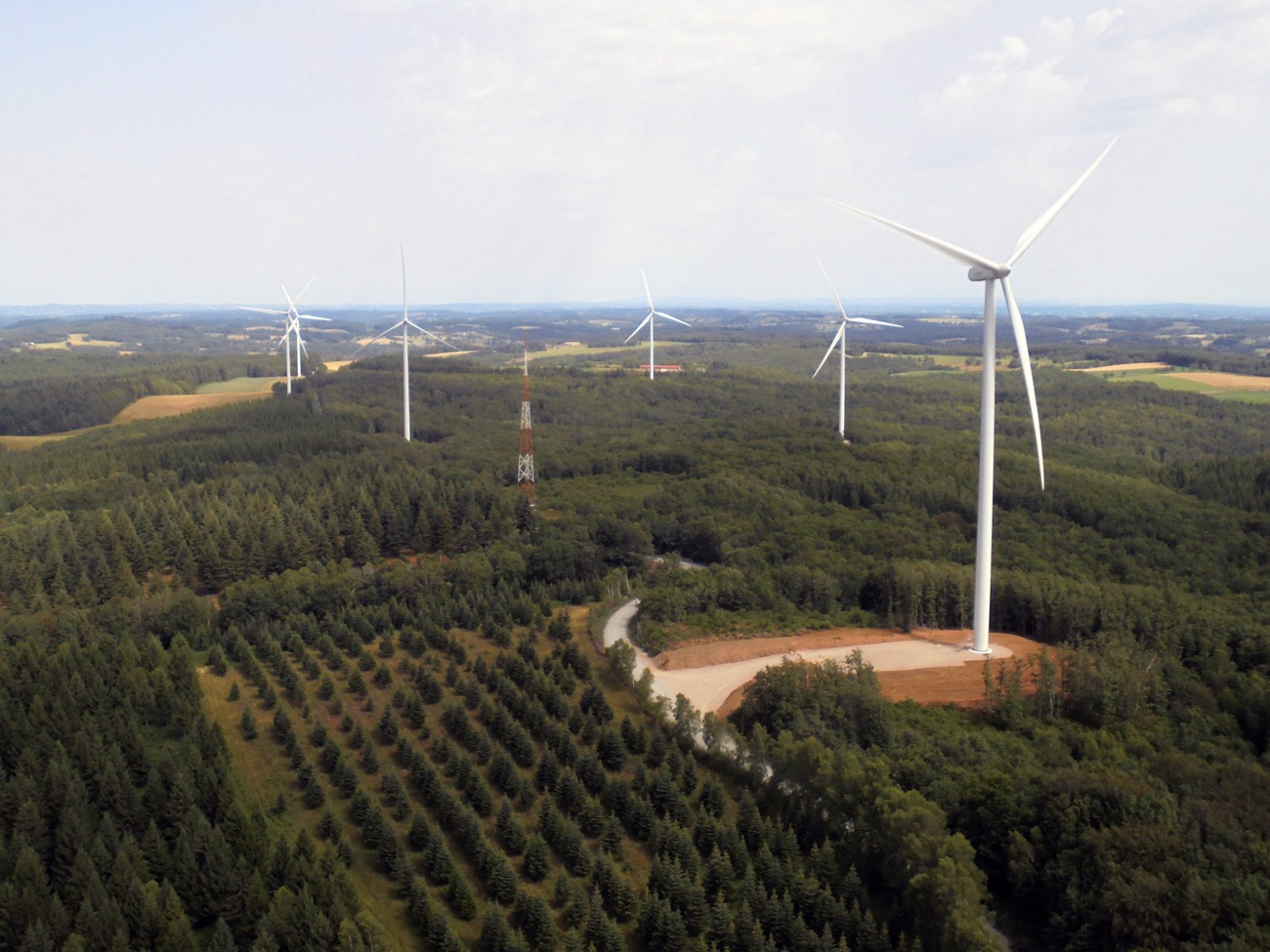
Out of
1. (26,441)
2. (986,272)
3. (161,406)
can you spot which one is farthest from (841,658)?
(161,406)

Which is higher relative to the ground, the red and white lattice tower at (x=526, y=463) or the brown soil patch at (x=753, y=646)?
the red and white lattice tower at (x=526, y=463)

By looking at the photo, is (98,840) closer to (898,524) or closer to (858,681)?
(858,681)

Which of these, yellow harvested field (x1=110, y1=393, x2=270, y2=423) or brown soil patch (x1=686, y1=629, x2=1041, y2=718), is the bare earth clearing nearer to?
brown soil patch (x1=686, y1=629, x2=1041, y2=718)

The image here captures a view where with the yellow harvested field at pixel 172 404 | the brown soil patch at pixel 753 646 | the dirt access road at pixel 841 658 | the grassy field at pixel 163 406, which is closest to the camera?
the dirt access road at pixel 841 658

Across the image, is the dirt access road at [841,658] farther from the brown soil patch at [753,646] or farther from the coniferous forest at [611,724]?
the coniferous forest at [611,724]

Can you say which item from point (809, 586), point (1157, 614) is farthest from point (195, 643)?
point (1157, 614)

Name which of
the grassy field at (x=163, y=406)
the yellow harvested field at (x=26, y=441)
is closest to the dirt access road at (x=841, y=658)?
the yellow harvested field at (x=26, y=441)

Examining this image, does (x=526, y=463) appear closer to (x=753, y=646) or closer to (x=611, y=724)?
(x=753, y=646)
